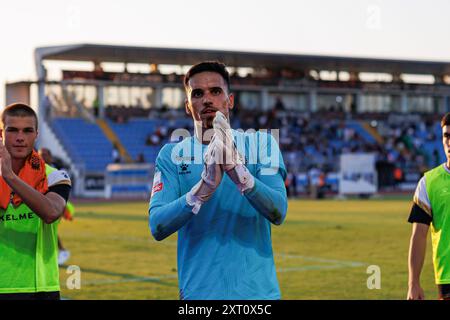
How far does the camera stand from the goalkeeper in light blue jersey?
4254 millimetres

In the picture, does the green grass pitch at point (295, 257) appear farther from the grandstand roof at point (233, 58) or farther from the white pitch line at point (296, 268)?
the grandstand roof at point (233, 58)

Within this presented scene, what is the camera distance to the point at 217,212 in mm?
4336

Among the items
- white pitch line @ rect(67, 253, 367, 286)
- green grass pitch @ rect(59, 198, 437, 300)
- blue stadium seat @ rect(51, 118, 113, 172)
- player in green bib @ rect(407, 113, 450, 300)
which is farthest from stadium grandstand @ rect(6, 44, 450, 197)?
player in green bib @ rect(407, 113, 450, 300)

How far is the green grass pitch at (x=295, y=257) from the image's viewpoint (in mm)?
12258

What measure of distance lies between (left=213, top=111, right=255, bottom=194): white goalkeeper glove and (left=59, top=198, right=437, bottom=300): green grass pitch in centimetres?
763

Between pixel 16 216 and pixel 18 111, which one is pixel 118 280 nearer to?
pixel 16 216

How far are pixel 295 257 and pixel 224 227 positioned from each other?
12.3 meters

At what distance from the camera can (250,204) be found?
14.1 ft

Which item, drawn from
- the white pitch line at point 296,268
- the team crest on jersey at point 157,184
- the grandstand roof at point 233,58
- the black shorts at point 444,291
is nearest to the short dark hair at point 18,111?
the team crest on jersey at point 157,184

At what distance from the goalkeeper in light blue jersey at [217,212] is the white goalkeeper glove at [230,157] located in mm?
134

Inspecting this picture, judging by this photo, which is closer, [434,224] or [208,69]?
[208,69]

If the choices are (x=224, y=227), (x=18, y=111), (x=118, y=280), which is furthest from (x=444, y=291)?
(x=118, y=280)
